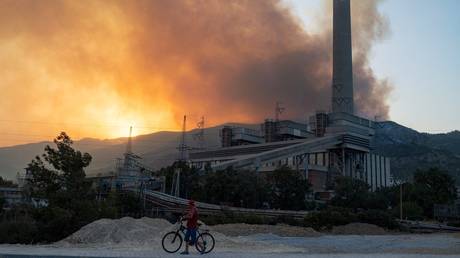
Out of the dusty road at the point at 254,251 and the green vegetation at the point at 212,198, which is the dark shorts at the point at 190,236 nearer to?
the dusty road at the point at 254,251

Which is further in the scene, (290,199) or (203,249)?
(290,199)

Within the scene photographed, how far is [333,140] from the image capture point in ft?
529

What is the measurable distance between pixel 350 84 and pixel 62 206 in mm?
150385

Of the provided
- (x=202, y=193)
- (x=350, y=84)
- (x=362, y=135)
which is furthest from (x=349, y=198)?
(x=350, y=84)

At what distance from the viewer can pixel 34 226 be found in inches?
1443

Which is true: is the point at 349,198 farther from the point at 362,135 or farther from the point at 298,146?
the point at 362,135

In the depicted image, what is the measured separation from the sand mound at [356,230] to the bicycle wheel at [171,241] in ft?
105

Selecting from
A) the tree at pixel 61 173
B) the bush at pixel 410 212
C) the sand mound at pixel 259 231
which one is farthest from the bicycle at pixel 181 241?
the bush at pixel 410 212

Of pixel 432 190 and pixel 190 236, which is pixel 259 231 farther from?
pixel 432 190

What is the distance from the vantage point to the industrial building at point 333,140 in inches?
6270

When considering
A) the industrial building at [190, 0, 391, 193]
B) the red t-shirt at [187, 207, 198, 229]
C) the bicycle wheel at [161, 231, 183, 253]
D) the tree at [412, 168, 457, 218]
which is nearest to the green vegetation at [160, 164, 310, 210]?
the tree at [412, 168, 457, 218]

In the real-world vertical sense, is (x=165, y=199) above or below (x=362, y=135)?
below

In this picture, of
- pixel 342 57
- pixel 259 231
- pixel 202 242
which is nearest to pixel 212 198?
pixel 259 231

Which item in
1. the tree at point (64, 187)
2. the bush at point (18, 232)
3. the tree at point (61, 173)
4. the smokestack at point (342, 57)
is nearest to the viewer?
the bush at point (18, 232)
